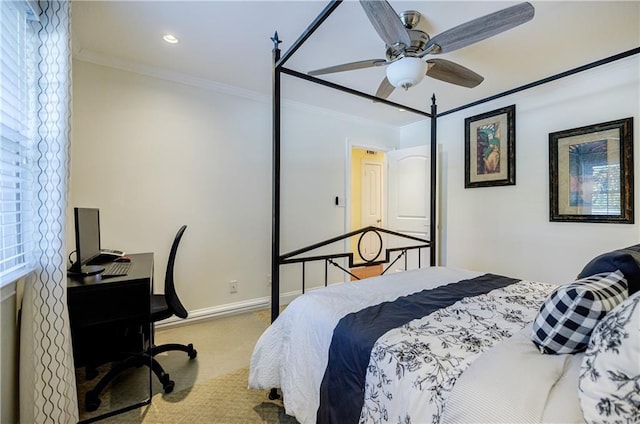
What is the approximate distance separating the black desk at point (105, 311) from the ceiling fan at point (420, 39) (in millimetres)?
1720

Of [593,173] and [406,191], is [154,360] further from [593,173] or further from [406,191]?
[593,173]

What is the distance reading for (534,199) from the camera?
293 centimetres

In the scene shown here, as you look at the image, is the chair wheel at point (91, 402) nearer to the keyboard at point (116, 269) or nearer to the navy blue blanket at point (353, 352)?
the keyboard at point (116, 269)

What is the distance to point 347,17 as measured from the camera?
6.27 ft

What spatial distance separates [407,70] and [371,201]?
13.5 feet

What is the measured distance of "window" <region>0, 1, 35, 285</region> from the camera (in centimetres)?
125

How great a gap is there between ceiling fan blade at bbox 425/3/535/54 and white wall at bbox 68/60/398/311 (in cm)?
214

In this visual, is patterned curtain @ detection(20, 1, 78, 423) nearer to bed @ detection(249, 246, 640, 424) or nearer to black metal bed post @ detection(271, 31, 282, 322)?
bed @ detection(249, 246, 640, 424)

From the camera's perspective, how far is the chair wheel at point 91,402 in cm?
165

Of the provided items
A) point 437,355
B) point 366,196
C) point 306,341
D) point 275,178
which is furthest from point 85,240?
point 366,196

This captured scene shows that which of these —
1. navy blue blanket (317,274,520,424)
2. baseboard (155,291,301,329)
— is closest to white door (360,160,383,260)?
baseboard (155,291,301,329)

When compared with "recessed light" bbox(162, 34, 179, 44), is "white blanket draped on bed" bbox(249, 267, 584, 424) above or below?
below

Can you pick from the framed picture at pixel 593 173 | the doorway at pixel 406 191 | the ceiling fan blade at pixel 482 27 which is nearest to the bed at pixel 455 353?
the ceiling fan blade at pixel 482 27

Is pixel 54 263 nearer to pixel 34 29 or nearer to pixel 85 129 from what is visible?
pixel 34 29
